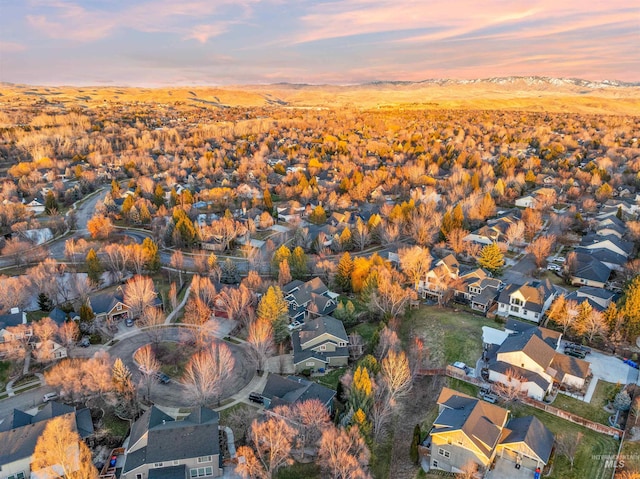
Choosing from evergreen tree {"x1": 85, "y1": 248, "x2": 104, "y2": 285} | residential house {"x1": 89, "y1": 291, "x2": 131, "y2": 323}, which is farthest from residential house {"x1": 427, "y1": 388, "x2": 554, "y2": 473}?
evergreen tree {"x1": 85, "y1": 248, "x2": 104, "y2": 285}

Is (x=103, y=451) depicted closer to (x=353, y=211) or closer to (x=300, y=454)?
(x=300, y=454)

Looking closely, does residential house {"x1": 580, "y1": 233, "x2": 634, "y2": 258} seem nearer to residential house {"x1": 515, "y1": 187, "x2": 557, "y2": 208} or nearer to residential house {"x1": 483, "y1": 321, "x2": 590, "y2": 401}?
residential house {"x1": 515, "y1": 187, "x2": 557, "y2": 208}

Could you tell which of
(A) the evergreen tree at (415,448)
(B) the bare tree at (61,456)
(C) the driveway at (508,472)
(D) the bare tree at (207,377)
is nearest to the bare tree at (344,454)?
(A) the evergreen tree at (415,448)

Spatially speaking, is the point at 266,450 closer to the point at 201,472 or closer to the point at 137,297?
the point at 201,472

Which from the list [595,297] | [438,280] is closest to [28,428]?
[438,280]

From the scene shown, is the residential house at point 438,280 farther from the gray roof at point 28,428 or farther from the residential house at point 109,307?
the gray roof at point 28,428

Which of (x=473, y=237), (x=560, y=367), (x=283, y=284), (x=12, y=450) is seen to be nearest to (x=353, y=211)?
(x=473, y=237)
